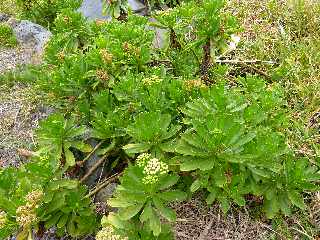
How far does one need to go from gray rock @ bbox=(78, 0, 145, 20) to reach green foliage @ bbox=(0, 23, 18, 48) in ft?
2.91

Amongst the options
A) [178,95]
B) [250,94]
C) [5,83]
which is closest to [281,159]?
[250,94]

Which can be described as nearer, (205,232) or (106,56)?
(205,232)

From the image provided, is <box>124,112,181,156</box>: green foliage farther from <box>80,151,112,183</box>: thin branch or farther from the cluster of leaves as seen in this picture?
<box>80,151,112,183</box>: thin branch

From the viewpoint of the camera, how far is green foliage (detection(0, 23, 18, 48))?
541 centimetres

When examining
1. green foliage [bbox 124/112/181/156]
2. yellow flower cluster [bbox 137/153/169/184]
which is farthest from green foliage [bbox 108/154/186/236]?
green foliage [bbox 124/112/181/156]

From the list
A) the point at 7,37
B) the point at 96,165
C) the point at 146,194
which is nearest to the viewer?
the point at 146,194

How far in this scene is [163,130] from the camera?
8.29 feet

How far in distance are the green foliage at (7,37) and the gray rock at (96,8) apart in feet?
2.91

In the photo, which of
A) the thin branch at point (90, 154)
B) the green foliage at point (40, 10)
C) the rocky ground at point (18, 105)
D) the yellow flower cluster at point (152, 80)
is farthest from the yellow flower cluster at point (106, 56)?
the green foliage at point (40, 10)

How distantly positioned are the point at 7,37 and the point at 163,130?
3714 millimetres

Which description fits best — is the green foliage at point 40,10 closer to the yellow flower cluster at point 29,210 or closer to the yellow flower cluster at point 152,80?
the yellow flower cluster at point 152,80

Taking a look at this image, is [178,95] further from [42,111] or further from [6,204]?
[42,111]

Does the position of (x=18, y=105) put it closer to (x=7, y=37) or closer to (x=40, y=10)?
(x=7, y=37)

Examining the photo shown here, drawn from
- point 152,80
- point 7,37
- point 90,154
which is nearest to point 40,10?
point 7,37
